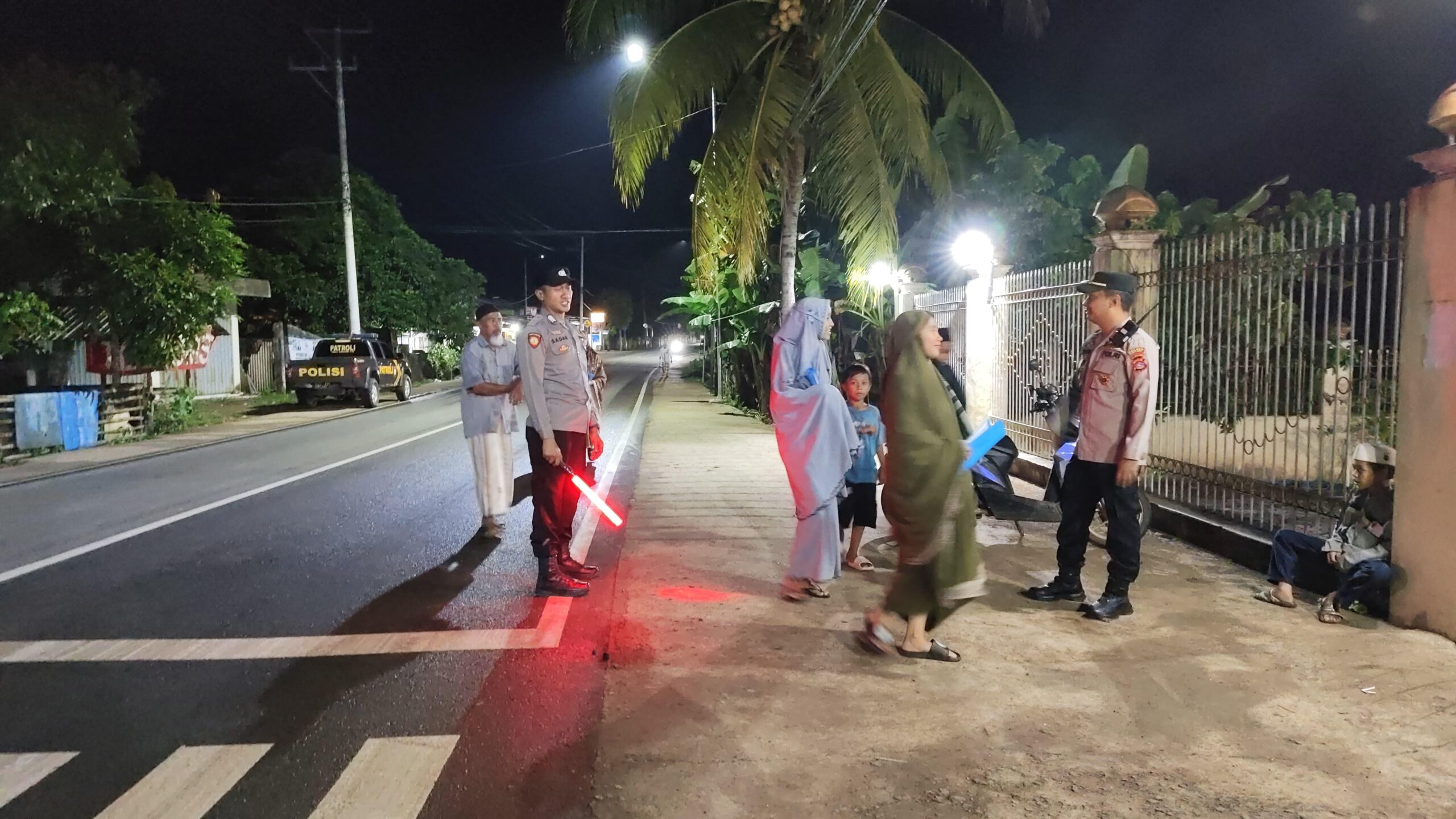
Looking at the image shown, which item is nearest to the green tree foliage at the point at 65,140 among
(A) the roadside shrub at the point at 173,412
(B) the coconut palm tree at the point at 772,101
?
(A) the roadside shrub at the point at 173,412

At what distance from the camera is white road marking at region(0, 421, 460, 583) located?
→ 6.76m

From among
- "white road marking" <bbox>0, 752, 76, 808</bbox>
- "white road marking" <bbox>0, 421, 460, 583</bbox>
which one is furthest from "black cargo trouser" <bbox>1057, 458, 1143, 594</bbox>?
"white road marking" <bbox>0, 421, 460, 583</bbox>

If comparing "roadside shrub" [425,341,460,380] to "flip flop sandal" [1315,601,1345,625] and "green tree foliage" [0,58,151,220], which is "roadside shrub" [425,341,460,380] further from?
"flip flop sandal" [1315,601,1345,625]

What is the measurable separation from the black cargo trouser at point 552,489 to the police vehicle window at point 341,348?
18.7m

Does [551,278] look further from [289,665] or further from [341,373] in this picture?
[341,373]

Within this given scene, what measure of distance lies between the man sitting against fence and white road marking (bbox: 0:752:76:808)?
5899mm

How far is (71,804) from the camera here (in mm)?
3340

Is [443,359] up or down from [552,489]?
up

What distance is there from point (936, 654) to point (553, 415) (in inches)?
100

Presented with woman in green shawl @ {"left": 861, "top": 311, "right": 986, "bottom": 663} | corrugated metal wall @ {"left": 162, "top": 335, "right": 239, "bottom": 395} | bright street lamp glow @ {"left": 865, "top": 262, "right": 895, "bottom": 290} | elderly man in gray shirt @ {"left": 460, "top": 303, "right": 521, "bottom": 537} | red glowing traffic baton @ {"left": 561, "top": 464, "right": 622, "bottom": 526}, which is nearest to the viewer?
woman in green shawl @ {"left": 861, "top": 311, "right": 986, "bottom": 663}

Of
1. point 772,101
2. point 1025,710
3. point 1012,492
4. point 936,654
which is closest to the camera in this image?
point 1025,710

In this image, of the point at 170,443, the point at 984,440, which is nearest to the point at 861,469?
the point at 984,440

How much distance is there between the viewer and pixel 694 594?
5.80 m

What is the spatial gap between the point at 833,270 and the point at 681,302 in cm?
402
